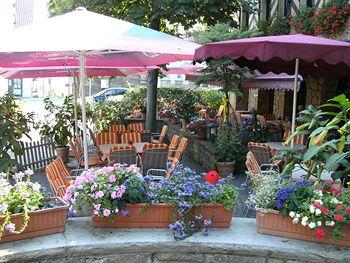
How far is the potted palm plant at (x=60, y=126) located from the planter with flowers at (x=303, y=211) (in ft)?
21.8

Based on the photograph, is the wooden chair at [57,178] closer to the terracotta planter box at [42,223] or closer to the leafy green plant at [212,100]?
the terracotta planter box at [42,223]

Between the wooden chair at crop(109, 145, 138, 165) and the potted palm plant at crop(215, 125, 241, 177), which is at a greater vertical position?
the wooden chair at crop(109, 145, 138, 165)

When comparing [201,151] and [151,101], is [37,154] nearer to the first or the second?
[201,151]

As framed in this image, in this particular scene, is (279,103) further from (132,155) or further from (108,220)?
(108,220)

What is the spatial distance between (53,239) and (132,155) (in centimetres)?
309

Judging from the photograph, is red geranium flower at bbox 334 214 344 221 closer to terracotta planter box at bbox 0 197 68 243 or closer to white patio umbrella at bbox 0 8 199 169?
terracotta planter box at bbox 0 197 68 243

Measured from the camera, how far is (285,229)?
3.12 meters

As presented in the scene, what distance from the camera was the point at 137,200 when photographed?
3180 millimetres

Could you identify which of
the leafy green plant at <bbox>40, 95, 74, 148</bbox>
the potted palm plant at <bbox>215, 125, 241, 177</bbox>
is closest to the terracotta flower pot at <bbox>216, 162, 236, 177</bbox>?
the potted palm plant at <bbox>215, 125, 241, 177</bbox>

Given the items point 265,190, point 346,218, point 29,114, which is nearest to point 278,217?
point 265,190

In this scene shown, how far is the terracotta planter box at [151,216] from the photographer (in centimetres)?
319

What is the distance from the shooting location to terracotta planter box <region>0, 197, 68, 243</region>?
291cm

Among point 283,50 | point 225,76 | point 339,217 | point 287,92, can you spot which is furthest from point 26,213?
point 287,92

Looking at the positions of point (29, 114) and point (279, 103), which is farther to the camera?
point (279, 103)
